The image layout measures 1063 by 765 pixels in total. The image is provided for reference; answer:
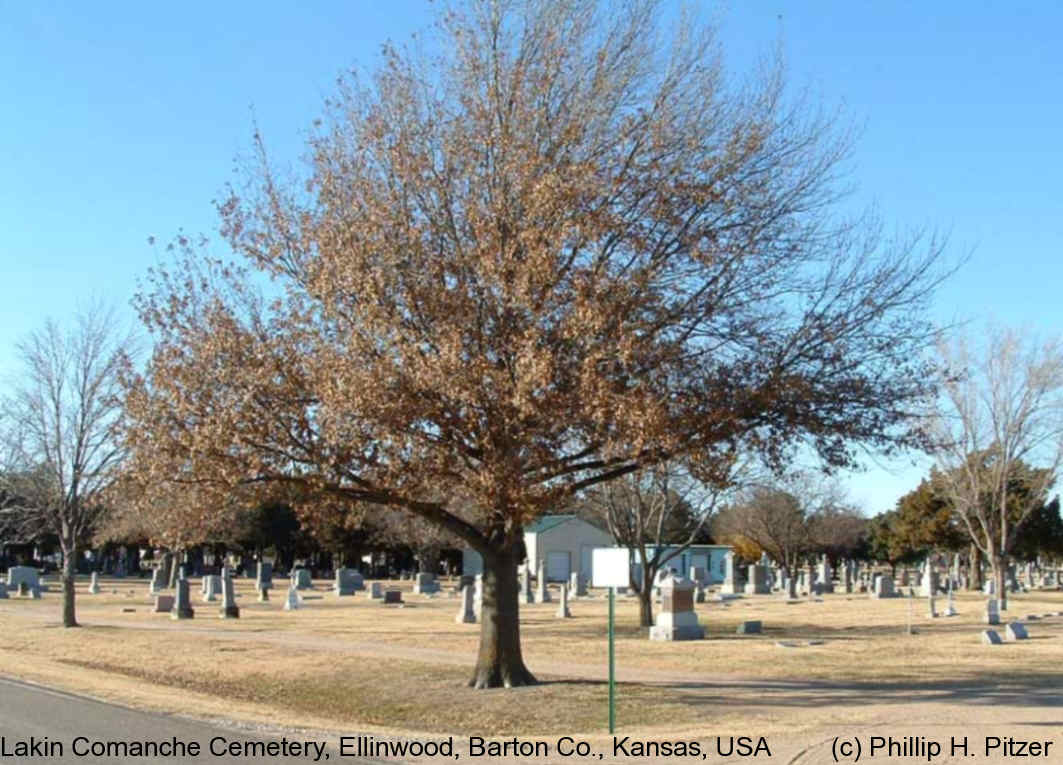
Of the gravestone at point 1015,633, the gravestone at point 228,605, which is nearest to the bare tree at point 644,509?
the gravestone at point 1015,633

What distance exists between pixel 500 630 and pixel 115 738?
756 centimetres

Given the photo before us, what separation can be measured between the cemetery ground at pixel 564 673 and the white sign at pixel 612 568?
2169 mm

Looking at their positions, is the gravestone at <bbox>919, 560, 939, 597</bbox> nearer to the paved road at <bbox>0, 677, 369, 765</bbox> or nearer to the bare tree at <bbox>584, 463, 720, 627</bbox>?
the bare tree at <bbox>584, 463, 720, 627</bbox>

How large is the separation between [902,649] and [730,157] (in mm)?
14141

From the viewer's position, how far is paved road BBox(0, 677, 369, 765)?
34.7 feet

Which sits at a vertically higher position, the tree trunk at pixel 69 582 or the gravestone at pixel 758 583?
the tree trunk at pixel 69 582

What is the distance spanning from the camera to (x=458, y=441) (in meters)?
15.9

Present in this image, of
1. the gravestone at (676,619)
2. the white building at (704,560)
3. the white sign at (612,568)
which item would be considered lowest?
the white building at (704,560)

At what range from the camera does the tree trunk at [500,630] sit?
18172mm

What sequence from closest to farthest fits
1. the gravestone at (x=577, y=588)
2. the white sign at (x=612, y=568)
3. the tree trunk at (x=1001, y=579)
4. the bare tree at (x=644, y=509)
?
the white sign at (x=612, y=568) < the bare tree at (x=644, y=509) < the tree trunk at (x=1001, y=579) < the gravestone at (x=577, y=588)

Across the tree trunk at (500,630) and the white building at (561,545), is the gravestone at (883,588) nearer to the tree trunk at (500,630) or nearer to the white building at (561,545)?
the white building at (561,545)

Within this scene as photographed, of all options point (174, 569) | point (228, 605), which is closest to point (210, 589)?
point (174, 569)

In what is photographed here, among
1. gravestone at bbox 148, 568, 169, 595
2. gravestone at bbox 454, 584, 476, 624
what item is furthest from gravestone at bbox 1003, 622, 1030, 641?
gravestone at bbox 148, 568, 169, 595

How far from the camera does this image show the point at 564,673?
826 inches
